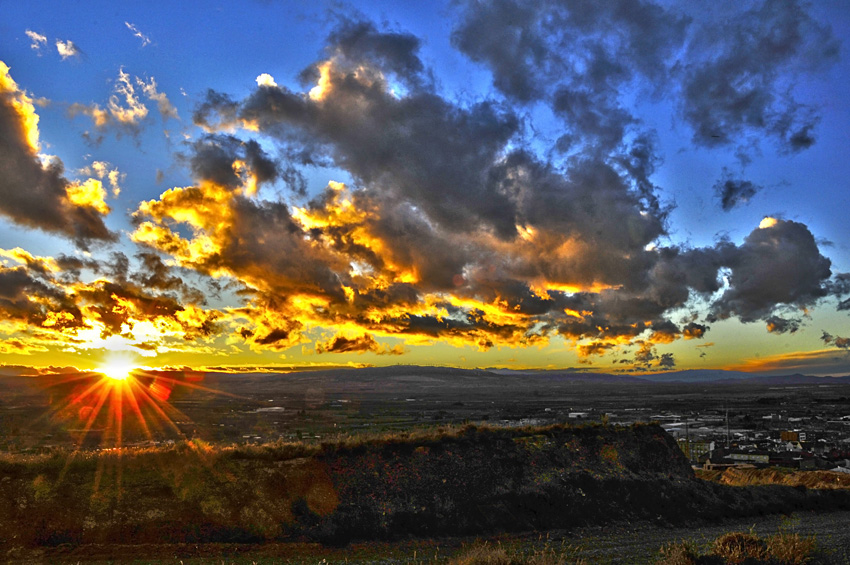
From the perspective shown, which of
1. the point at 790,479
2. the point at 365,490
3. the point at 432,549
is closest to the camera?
the point at 432,549

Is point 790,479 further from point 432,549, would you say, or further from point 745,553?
point 432,549

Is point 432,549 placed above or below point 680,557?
below

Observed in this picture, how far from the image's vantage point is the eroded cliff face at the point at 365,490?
1706cm

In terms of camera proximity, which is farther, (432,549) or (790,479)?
(790,479)

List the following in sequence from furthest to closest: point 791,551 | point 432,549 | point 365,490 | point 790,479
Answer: point 790,479 → point 365,490 → point 432,549 → point 791,551

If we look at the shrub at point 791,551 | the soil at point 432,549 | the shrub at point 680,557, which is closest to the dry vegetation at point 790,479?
the soil at point 432,549

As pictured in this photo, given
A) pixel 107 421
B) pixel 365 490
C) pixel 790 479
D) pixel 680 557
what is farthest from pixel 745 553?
pixel 107 421

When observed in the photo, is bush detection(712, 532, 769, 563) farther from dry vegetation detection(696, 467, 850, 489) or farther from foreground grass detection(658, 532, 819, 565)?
dry vegetation detection(696, 467, 850, 489)

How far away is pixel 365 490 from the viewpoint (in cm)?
2083

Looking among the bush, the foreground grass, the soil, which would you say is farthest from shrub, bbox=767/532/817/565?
the soil

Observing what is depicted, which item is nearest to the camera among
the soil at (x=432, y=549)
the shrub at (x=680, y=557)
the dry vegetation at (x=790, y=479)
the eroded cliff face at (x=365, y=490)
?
the shrub at (x=680, y=557)

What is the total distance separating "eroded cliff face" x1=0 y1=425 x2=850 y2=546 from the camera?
1706 centimetres

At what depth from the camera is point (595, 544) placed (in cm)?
1930

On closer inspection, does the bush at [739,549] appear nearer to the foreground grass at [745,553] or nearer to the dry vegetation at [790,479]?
the foreground grass at [745,553]
